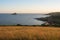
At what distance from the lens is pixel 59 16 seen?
142 feet

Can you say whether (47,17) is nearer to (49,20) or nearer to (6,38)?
(49,20)

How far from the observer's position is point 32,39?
9.75 metres

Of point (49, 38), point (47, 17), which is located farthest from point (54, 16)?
point (49, 38)

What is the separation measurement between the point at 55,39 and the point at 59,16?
1322 inches

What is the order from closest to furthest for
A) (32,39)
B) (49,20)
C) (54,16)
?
(32,39) < (49,20) < (54,16)

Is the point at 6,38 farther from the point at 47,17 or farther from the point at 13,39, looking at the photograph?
the point at 47,17

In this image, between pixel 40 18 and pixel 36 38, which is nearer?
pixel 36 38

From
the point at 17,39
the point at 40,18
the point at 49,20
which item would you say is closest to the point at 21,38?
the point at 17,39

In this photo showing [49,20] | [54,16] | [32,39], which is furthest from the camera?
[54,16]

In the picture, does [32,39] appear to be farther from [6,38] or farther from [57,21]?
[57,21]

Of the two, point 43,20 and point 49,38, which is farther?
point 43,20

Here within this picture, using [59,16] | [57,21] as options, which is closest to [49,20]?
[57,21]

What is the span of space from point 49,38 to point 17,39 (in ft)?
4.84

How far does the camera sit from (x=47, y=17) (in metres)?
41.3
